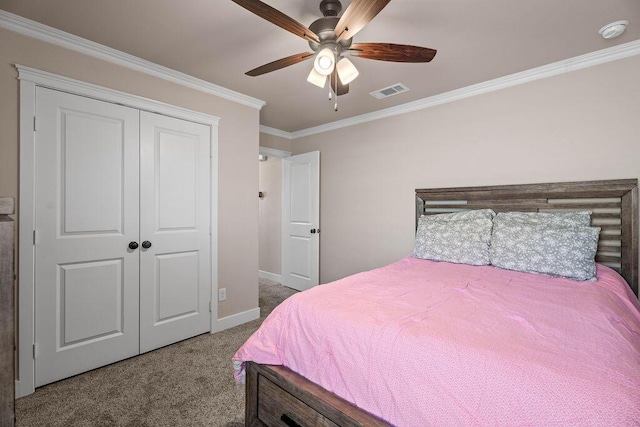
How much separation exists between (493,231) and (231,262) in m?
2.52

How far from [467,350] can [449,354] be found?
6cm

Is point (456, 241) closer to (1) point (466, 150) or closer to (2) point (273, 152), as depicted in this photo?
(1) point (466, 150)

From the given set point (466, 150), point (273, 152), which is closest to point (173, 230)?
point (273, 152)

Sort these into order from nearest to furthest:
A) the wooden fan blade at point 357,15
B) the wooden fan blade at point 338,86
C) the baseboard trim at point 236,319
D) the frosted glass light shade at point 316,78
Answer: the wooden fan blade at point 357,15 → the frosted glass light shade at point 316,78 → the wooden fan blade at point 338,86 → the baseboard trim at point 236,319

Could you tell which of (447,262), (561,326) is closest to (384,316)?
(561,326)

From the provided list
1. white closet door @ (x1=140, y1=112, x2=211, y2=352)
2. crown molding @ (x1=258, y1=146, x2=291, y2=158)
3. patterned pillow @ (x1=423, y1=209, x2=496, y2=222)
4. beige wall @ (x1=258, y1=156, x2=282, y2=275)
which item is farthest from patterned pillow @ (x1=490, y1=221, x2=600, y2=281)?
beige wall @ (x1=258, y1=156, x2=282, y2=275)

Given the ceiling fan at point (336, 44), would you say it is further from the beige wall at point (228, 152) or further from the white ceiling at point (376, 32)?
the beige wall at point (228, 152)

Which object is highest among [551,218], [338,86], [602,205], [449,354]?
[338,86]

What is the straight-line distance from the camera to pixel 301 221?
14.6 feet

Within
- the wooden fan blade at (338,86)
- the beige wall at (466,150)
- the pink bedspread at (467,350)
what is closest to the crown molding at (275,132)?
the beige wall at (466,150)

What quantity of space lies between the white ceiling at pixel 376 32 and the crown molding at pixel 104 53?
6cm

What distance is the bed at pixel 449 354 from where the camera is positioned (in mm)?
848

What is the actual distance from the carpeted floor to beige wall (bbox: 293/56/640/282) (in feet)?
7.08

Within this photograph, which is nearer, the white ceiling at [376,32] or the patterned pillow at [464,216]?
the white ceiling at [376,32]
